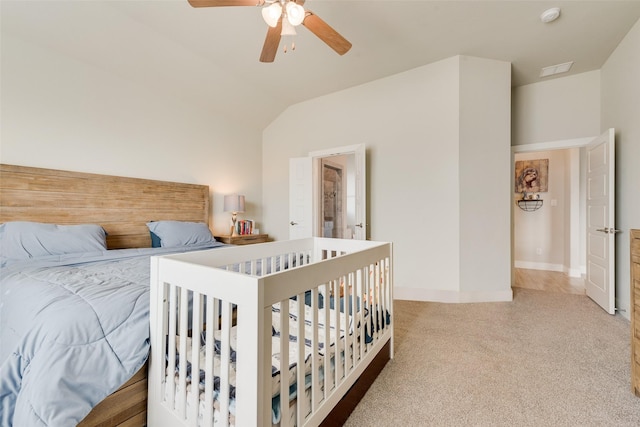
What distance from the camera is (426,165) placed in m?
3.23

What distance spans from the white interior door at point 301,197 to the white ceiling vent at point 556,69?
301 cm

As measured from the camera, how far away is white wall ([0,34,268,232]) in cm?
236

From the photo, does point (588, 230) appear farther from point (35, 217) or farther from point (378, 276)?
point (35, 217)

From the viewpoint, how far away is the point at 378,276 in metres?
1.72

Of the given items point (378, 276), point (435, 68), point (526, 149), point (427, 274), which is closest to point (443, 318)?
point (427, 274)

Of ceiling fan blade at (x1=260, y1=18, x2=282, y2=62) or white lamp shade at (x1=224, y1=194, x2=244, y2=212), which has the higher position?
ceiling fan blade at (x1=260, y1=18, x2=282, y2=62)

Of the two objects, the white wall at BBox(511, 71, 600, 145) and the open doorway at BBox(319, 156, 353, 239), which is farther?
the open doorway at BBox(319, 156, 353, 239)

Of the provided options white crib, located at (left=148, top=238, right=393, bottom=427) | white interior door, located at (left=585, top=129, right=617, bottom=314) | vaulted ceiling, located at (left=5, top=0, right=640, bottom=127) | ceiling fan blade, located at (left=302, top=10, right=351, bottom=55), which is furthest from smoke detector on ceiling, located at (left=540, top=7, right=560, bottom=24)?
white crib, located at (left=148, top=238, right=393, bottom=427)

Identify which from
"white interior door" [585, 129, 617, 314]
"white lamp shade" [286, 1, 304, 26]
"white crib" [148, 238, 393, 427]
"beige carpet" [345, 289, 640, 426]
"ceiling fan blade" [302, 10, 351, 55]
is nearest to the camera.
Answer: "white crib" [148, 238, 393, 427]

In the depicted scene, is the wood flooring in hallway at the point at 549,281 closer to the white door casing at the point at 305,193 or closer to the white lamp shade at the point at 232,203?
the white door casing at the point at 305,193

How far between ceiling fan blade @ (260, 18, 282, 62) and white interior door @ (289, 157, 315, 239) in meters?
1.95

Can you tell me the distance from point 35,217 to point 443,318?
3.80m

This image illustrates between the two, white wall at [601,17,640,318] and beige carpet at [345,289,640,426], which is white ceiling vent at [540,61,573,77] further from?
beige carpet at [345,289,640,426]

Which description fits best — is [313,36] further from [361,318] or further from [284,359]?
[284,359]
